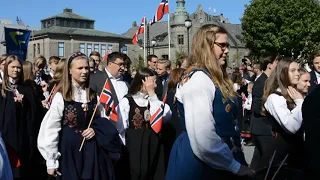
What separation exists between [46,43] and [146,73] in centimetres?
7698

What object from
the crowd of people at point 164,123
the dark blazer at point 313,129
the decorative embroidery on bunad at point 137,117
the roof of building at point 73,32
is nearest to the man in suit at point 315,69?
the crowd of people at point 164,123

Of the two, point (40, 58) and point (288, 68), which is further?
point (40, 58)

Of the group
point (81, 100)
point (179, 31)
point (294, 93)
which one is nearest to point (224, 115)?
point (294, 93)

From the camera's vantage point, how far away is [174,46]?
8594 cm

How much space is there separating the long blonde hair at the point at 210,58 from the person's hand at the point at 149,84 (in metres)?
2.62

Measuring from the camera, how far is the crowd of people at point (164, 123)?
11.6ft

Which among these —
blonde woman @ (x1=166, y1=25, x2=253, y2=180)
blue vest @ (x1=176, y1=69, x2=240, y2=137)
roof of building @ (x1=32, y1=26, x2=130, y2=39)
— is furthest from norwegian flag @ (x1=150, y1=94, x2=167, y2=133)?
roof of building @ (x1=32, y1=26, x2=130, y2=39)

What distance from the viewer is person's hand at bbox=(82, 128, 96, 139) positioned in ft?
17.5

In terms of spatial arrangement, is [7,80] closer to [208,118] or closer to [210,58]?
[210,58]

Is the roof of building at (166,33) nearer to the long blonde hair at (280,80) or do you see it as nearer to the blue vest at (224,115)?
the long blonde hair at (280,80)

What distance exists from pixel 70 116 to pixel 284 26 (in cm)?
4950

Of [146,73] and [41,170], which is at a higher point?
[146,73]

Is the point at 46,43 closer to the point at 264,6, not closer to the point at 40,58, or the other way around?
the point at 264,6

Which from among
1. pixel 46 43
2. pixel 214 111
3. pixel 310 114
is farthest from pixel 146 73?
pixel 46 43
